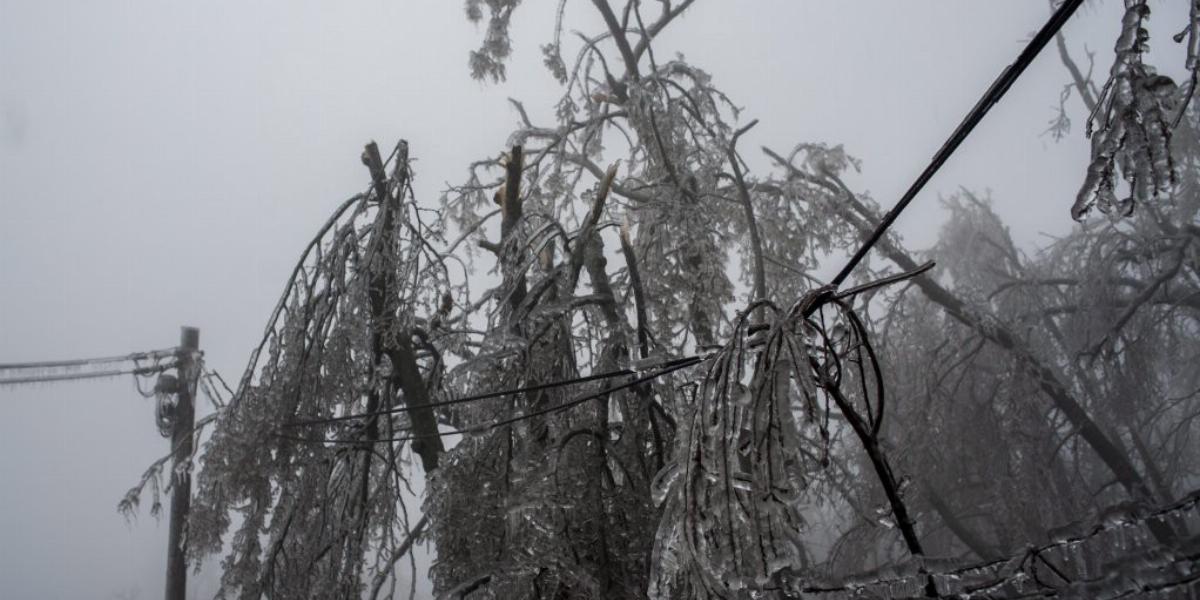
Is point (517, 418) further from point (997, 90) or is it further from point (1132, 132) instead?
point (1132, 132)

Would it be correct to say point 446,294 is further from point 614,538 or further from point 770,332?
point 770,332

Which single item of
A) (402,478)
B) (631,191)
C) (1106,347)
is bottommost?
(402,478)

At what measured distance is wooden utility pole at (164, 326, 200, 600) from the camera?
6301 millimetres

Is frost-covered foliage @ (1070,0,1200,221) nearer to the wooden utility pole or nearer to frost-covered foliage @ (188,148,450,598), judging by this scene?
frost-covered foliage @ (188,148,450,598)

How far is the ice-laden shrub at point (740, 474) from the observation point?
1466 mm

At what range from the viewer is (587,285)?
4.50m

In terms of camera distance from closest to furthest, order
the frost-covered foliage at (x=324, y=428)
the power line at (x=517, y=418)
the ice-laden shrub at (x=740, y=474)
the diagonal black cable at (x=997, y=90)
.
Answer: the diagonal black cable at (x=997, y=90) → the ice-laden shrub at (x=740, y=474) → the power line at (x=517, y=418) → the frost-covered foliage at (x=324, y=428)

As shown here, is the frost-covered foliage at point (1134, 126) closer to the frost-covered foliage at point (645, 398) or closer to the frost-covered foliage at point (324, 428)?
the frost-covered foliage at point (645, 398)

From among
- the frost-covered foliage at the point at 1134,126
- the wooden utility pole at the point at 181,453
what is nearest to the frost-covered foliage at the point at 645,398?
the frost-covered foliage at the point at 1134,126

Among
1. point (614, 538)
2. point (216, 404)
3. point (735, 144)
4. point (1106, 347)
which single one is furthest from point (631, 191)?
point (1106, 347)

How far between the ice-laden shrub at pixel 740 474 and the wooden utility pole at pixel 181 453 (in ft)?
17.3

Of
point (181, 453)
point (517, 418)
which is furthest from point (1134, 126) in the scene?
point (181, 453)

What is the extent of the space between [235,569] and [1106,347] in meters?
7.31

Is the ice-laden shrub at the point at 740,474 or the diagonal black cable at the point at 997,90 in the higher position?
the diagonal black cable at the point at 997,90
